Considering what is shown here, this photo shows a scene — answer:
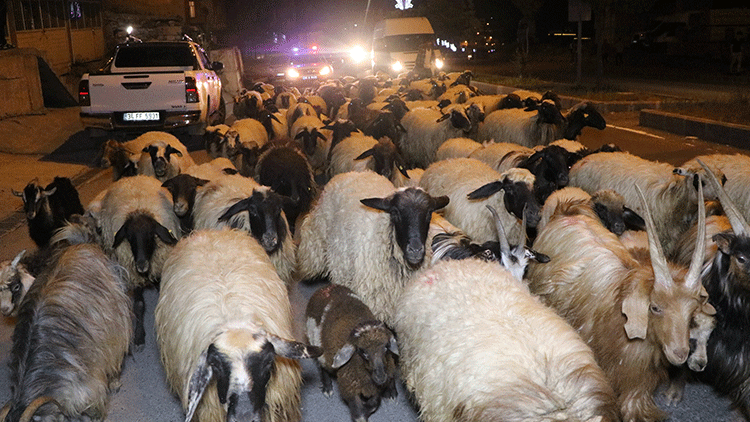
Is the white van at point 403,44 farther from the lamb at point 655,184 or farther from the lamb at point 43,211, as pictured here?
the lamb at point 43,211

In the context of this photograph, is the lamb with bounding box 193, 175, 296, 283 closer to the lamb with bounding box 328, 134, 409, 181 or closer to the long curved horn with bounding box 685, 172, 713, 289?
the lamb with bounding box 328, 134, 409, 181

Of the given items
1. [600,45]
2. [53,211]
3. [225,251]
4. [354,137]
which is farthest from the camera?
[600,45]

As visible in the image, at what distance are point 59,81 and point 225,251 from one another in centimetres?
1737

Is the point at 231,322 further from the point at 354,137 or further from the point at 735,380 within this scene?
the point at 354,137

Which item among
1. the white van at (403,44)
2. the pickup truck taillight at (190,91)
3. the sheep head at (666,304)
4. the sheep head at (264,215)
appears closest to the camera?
the sheep head at (666,304)

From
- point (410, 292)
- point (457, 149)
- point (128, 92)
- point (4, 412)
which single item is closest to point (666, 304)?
point (410, 292)

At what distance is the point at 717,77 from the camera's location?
24.9 m

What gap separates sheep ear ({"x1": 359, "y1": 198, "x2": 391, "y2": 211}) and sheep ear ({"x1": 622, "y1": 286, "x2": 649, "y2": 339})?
7.27 ft

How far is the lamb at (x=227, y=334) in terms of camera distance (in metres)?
3.56

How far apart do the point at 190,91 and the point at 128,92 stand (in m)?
1.18

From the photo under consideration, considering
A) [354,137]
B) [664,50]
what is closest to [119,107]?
[354,137]

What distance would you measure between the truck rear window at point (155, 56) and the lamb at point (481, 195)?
27.5 ft

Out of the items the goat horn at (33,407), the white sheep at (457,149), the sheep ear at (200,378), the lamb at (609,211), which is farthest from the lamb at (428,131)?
the goat horn at (33,407)

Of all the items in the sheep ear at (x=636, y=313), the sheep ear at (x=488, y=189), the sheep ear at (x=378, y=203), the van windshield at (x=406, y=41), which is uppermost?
the van windshield at (x=406, y=41)
